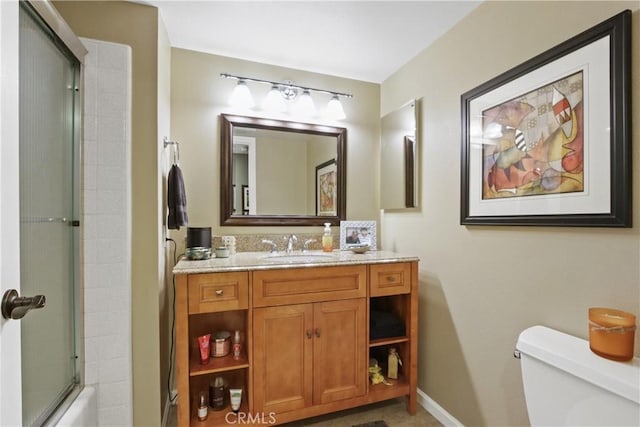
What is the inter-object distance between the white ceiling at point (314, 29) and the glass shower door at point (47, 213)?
640 millimetres

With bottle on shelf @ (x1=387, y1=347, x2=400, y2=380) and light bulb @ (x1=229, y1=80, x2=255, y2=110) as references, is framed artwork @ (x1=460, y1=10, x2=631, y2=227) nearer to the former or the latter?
bottle on shelf @ (x1=387, y1=347, x2=400, y2=380)

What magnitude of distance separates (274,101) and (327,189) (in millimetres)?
733

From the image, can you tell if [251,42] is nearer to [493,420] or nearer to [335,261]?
[335,261]

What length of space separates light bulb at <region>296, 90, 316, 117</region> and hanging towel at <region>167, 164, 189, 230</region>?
0.97m

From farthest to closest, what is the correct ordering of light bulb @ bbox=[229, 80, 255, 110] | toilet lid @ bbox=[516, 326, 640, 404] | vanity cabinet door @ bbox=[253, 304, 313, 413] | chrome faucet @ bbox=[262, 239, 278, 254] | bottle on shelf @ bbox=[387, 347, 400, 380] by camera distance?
1. chrome faucet @ bbox=[262, 239, 278, 254]
2. light bulb @ bbox=[229, 80, 255, 110]
3. bottle on shelf @ bbox=[387, 347, 400, 380]
4. vanity cabinet door @ bbox=[253, 304, 313, 413]
5. toilet lid @ bbox=[516, 326, 640, 404]

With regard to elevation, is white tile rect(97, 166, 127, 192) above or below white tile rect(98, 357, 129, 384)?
above

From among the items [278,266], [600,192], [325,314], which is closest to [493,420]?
[325,314]

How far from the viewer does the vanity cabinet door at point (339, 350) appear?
161 cm

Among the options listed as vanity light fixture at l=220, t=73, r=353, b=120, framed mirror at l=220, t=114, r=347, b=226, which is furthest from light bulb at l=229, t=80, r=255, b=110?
framed mirror at l=220, t=114, r=347, b=226

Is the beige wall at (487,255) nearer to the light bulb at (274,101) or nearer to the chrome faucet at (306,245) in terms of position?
the chrome faucet at (306,245)

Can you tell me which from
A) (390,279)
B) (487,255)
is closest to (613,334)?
(487,255)

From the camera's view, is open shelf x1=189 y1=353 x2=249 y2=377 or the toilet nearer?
the toilet

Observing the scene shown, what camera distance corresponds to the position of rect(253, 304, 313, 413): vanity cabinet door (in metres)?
1.50

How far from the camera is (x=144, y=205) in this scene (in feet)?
4.93
